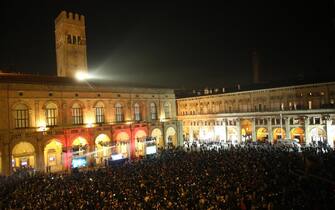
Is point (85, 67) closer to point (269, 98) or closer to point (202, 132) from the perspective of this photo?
point (202, 132)

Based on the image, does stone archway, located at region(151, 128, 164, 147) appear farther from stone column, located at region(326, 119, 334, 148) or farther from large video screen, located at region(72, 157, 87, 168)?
stone column, located at region(326, 119, 334, 148)

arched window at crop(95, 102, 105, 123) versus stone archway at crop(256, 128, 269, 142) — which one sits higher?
arched window at crop(95, 102, 105, 123)

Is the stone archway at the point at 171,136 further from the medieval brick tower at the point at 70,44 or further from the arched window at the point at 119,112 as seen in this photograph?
the medieval brick tower at the point at 70,44

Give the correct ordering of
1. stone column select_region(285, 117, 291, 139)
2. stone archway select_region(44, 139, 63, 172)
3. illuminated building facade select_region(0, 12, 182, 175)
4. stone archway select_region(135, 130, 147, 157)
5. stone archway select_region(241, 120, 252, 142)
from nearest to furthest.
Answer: illuminated building facade select_region(0, 12, 182, 175) → stone archway select_region(44, 139, 63, 172) → stone archway select_region(135, 130, 147, 157) → stone column select_region(285, 117, 291, 139) → stone archway select_region(241, 120, 252, 142)

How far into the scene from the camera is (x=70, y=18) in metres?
47.1

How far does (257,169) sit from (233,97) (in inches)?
1482

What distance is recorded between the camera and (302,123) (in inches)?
1769

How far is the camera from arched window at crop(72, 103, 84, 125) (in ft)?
117

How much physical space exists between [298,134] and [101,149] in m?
32.8

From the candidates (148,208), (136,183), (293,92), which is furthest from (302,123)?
(148,208)

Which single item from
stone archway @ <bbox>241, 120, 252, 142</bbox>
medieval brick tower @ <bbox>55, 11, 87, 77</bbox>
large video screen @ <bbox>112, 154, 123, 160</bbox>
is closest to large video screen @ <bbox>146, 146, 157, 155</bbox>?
large video screen @ <bbox>112, 154, 123, 160</bbox>

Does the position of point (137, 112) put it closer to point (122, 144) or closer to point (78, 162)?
point (122, 144)

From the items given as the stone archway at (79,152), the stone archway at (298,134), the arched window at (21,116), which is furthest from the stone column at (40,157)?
the stone archway at (298,134)

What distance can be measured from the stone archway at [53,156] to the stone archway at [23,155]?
1.63 metres
